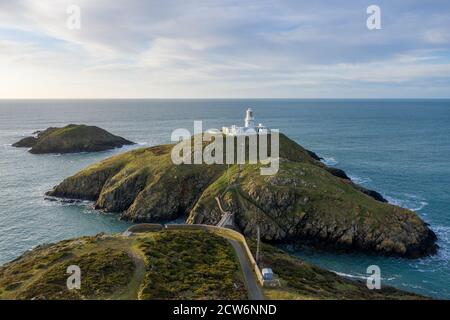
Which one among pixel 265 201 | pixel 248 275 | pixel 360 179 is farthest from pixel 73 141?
pixel 248 275

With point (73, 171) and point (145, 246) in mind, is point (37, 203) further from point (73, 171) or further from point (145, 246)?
point (145, 246)

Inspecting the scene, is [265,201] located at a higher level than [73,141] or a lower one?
lower

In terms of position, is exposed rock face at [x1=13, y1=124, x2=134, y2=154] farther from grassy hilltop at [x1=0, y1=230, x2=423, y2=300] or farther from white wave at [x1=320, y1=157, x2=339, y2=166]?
grassy hilltop at [x1=0, y1=230, x2=423, y2=300]

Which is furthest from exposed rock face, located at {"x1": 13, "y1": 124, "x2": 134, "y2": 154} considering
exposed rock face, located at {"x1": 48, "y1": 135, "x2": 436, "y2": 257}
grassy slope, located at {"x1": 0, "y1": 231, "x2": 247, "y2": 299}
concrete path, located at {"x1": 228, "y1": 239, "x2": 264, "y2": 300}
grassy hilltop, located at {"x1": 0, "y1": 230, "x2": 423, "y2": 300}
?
concrete path, located at {"x1": 228, "y1": 239, "x2": 264, "y2": 300}

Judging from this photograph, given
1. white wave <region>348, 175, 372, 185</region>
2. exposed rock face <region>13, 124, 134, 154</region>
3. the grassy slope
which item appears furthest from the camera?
exposed rock face <region>13, 124, 134, 154</region>

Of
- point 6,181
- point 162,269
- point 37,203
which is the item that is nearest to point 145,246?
point 162,269

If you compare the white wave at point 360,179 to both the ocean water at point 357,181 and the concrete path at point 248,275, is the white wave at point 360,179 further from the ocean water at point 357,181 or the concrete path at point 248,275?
the concrete path at point 248,275

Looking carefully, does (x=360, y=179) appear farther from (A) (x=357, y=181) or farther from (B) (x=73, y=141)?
(B) (x=73, y=141)
